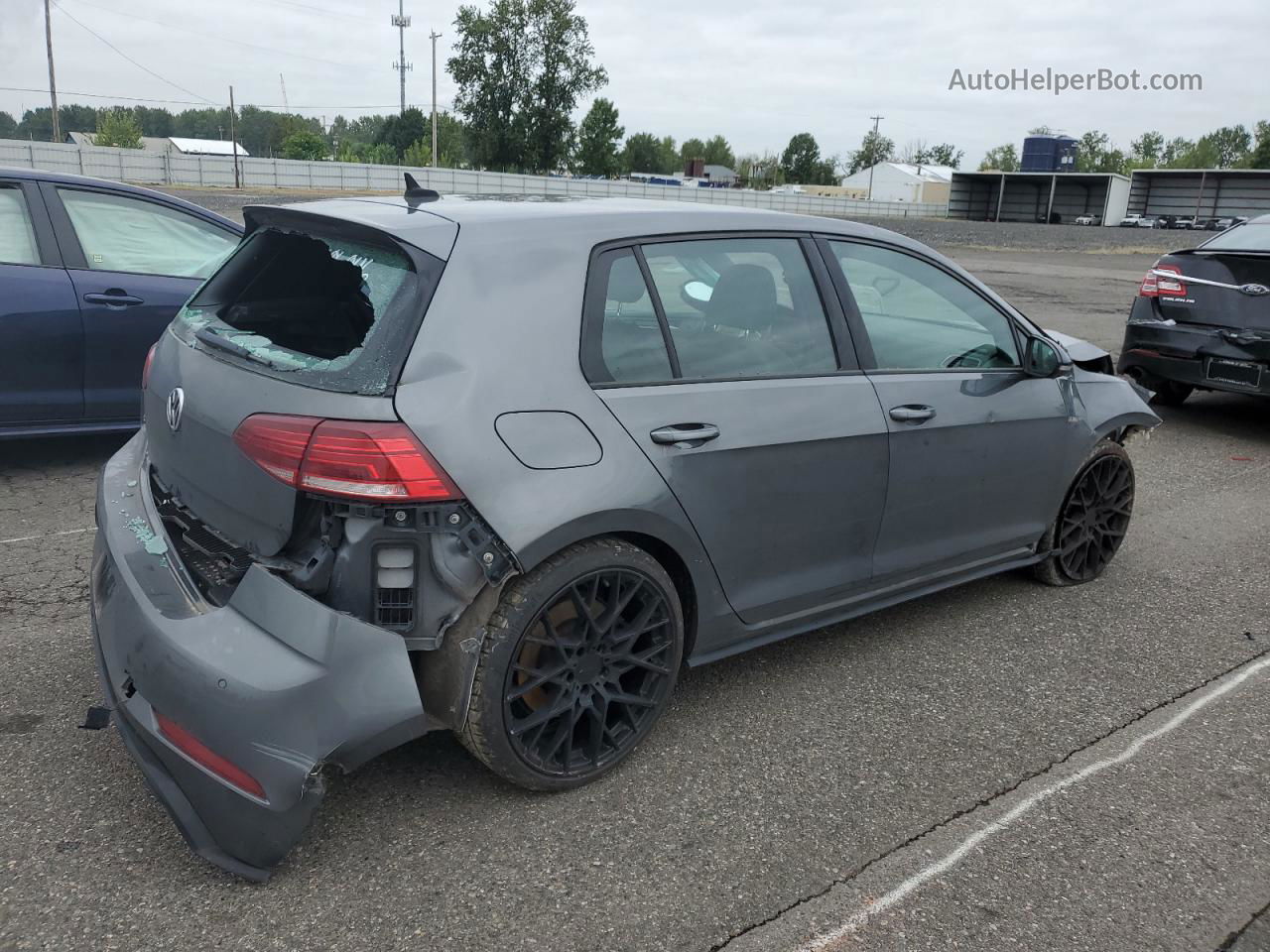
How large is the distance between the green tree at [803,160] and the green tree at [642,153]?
59.7 feet

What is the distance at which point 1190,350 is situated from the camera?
721 centimetres

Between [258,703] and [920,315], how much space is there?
2.60 metres

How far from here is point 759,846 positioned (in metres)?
2.68

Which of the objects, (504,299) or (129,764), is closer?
(504,299)

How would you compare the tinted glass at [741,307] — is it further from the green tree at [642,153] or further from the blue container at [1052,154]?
the green tree at [642,153]

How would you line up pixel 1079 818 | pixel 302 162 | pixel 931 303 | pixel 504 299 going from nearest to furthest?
1. pixel 504 299
2. pixel 1079 818
3. pixel 931 303
4. pixel 302 162

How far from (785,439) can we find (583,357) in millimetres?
718

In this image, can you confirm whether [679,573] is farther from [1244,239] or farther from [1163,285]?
[1244,239]

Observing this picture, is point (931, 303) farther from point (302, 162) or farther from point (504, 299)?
point (302, 162)

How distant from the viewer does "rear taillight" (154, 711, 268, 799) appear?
2.32m

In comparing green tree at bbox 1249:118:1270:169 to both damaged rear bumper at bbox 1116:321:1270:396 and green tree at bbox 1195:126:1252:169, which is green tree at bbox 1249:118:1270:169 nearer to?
green tree at bbox 1195:126:1252:169

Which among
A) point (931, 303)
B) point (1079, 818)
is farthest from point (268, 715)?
point (931, 303)

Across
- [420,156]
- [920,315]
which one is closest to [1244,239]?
[920,315]

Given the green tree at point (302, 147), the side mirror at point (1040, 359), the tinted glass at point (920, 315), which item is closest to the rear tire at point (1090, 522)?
the side mirror at point (1040, 359)
